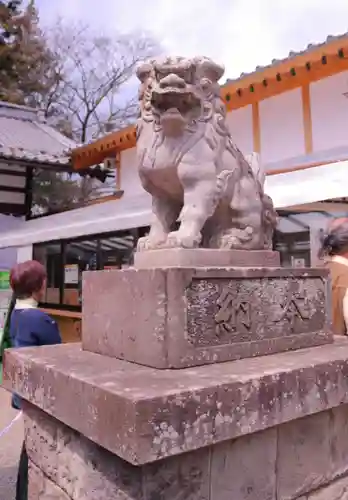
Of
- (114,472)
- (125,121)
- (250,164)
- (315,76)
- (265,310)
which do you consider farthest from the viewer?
(125,121)

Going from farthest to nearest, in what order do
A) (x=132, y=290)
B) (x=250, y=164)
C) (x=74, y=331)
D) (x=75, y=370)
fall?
1. (x=74, y=331)
2. (x=250, y=164)
3. (x=132, y=290)
4. (x=75, y=370)

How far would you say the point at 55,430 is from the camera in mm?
1725

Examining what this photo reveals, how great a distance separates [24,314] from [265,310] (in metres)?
1.24

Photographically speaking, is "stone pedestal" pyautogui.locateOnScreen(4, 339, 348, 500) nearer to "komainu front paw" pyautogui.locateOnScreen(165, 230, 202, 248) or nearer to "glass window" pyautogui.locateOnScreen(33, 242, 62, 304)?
"komainu front paw" pyautogui.locateOnScreen(165, 230, 202, 248)

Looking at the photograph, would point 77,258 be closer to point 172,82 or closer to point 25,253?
point 25,253

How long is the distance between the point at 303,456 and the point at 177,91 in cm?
146

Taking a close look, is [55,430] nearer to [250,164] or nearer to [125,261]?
[250,164]

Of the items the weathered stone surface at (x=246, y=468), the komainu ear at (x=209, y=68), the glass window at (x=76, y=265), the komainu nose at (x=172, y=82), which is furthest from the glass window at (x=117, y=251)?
the weathered stone surface at (x=246, y=468)

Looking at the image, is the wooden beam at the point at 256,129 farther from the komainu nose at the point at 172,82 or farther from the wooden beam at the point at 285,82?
the komainu nose at the point at 172,82

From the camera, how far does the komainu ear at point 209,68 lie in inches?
69.6

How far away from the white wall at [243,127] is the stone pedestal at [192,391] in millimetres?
4321

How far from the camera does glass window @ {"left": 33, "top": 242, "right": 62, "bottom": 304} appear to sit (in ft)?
22.6

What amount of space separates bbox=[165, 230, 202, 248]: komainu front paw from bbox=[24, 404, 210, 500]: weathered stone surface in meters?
Answer: 0.73

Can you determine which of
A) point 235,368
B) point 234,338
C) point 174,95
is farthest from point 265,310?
point 174,95
